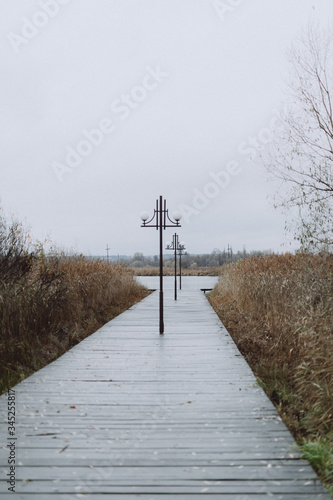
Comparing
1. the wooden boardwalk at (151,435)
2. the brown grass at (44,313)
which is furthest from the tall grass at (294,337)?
the brown grass at (44,313)

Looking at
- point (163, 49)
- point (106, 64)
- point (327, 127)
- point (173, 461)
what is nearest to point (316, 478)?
point (173, 461)

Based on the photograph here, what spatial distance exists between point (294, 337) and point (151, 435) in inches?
121

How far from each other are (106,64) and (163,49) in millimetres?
2193

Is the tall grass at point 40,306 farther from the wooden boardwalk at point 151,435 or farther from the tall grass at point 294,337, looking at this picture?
the tall grass at point 294,337

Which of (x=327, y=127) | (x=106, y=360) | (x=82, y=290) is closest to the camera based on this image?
(x=106, y=360)

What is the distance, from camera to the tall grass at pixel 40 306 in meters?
5.29

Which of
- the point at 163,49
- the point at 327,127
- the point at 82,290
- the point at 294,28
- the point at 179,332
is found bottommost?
the point at 179,332

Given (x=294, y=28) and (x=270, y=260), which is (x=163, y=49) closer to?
(x=294, y=28)

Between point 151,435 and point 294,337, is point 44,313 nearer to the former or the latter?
point 294,337

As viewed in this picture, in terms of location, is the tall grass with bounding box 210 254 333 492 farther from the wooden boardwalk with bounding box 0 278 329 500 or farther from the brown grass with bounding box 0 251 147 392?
the brown grass with bounding box 0 251 147 392

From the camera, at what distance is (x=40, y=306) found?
6.86 metres

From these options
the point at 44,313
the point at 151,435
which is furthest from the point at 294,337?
the point at 44,313

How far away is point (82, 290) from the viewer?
10086 millimetres

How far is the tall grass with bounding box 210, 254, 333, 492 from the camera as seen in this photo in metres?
3.37
